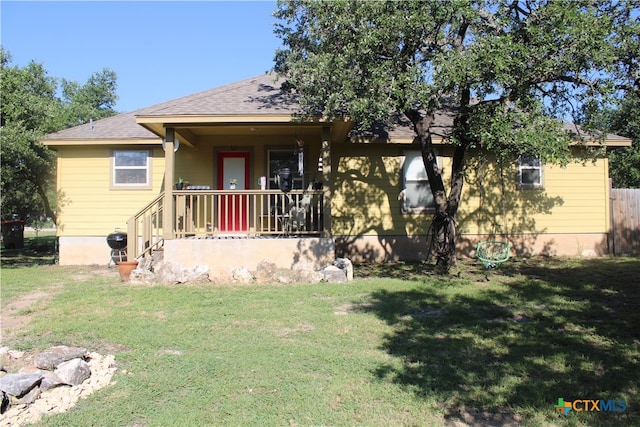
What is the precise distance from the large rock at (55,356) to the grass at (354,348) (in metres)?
0.35

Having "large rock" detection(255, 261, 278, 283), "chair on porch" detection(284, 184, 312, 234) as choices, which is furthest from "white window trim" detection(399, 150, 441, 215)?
"large rock" detection(255, 261, 278, 283)

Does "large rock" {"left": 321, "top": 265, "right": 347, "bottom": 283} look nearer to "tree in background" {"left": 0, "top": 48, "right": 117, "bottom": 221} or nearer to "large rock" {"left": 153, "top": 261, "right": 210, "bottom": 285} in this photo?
"large rock" {"left": 153, "top": 261, "right": 210, "bottom": 285}

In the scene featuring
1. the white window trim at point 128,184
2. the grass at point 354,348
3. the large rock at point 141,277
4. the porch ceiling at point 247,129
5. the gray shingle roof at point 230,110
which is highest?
the gray shingle roof at point 230,110

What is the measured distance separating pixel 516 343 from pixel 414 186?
272 inches

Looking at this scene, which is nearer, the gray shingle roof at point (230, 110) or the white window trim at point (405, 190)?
the gray shingle roof at point (230, 110)

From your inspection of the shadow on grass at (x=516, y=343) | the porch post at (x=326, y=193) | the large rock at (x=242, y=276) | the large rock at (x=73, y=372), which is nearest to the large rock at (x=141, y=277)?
the large rock at (x=242, y=276)

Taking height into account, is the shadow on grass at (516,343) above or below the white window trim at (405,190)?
below

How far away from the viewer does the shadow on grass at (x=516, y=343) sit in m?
3.80

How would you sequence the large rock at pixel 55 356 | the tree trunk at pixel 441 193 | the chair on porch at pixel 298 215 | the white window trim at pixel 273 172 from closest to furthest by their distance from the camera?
the large rock at pixel 55 356
the tree trunk at pixel 441 193
the chair on porch at pixel 298 215
the white window trim at pixel 273 172

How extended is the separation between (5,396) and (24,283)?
19.9 ft

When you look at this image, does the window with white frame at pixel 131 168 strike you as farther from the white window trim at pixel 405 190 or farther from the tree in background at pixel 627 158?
the tree in background at pixel 627 158

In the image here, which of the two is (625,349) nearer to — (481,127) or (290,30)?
(481,127)

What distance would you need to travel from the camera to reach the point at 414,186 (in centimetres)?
1162

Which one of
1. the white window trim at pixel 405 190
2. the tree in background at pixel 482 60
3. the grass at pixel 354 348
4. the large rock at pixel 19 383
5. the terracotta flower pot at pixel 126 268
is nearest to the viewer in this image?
the grass at pixel 354 348
